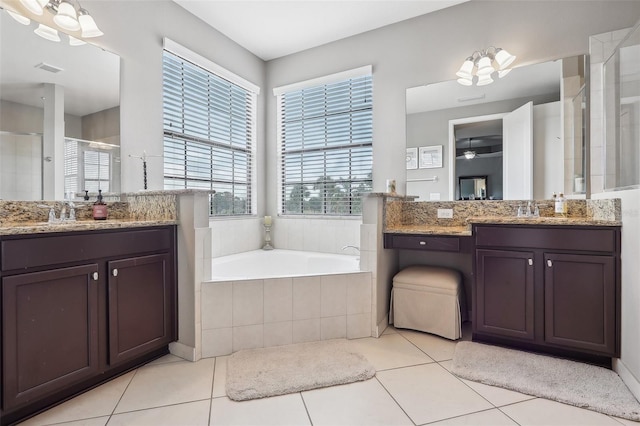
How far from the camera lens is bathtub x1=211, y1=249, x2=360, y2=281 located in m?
3.09

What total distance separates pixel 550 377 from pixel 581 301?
1.65 feet

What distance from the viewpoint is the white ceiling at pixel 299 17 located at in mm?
2834

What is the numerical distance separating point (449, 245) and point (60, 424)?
97.3 inches

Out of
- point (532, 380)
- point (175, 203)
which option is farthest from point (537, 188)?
point (175, 203)

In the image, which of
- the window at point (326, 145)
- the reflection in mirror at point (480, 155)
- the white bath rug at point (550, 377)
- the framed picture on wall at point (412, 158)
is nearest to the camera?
the white bath rug at point (550, 377)

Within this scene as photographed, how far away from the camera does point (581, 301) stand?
1.93m

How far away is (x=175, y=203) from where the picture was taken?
2146mm

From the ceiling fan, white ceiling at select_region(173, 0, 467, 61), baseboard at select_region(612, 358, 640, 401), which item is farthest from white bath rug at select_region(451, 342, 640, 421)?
white ceiling at select_region(173, 0, 467, 61)

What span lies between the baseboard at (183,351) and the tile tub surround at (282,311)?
0.23 feet

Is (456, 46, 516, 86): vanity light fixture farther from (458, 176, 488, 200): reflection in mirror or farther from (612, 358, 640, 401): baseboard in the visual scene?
(612, 358, 640, 401): baseboard

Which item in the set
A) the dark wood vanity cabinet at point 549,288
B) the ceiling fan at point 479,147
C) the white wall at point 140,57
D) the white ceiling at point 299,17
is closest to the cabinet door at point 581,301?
the dark wood vanity cabinet at point 549,288

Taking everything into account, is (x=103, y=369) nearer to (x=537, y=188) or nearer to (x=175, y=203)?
(x=175, y=203)

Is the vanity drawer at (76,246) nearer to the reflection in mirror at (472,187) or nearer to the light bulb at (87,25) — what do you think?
the light bulb at (87,25)

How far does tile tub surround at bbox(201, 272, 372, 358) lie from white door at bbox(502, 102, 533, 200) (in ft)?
4.65
